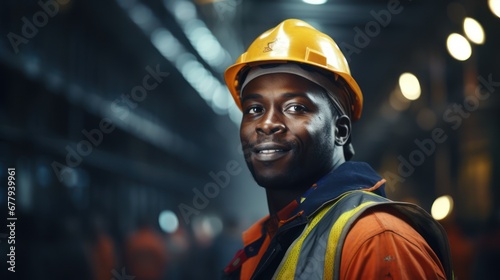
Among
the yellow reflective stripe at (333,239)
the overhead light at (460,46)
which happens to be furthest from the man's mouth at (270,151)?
the overhead light at (460,46)

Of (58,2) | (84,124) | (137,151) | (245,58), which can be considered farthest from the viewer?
(137,151)

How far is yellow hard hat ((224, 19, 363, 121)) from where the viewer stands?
2.45 m

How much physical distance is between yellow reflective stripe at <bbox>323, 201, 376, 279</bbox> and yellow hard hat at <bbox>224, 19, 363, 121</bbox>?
2.45 ft

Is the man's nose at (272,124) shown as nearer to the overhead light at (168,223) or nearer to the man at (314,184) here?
the man at (314,184)

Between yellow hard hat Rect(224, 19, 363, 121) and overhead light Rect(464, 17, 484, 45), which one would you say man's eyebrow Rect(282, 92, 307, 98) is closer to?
yellow hard hat Rect(224, 19, 363, 121)

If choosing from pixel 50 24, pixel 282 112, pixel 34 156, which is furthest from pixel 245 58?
pixel 50 24

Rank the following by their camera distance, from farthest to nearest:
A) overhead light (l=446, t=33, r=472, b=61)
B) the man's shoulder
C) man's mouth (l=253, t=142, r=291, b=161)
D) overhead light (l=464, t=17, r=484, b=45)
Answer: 1. overhead light (l=446, t=33, r=472, b=61)
2. overhead light (l=464, t=17, r=484, b=45)
3. man's mouth (l=253, t=142, r=291, b=161)
4. the man's shoulder

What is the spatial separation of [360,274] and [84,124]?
6.96 m

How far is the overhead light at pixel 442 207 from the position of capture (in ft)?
27.2

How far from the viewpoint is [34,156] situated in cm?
576

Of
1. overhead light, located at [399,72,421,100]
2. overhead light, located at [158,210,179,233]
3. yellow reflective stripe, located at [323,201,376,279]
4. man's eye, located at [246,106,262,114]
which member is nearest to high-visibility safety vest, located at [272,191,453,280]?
yellow reflective stripe, located at [323,201,376,279]

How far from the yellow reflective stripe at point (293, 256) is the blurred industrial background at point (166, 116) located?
262 cm

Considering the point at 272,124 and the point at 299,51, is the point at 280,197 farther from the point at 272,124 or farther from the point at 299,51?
the point at 299,51

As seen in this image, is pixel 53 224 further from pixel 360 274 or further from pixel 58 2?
pixel 360 274
